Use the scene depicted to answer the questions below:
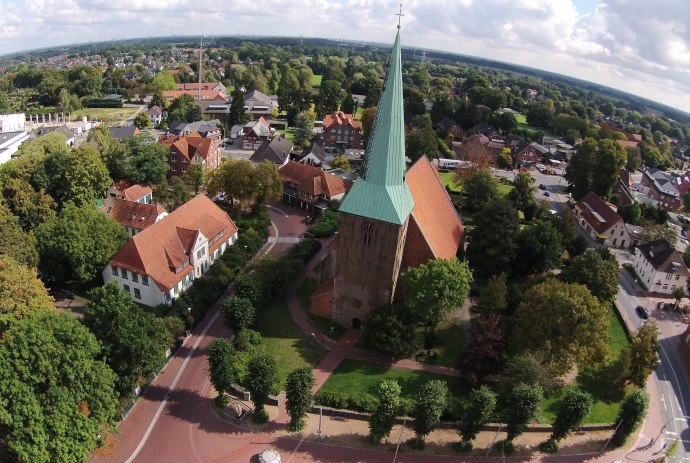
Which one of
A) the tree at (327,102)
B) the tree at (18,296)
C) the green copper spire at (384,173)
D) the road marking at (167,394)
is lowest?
the road marking at (167,394)

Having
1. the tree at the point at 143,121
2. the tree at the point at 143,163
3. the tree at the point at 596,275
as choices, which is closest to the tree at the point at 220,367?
the tree at the point at 596,275

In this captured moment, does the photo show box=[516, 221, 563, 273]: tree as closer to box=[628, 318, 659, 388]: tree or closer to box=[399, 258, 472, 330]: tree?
box=[628, 318, 659, 388]: tree

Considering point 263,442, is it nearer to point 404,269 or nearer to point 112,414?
point 112,414

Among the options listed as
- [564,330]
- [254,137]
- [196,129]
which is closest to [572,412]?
[564,330]

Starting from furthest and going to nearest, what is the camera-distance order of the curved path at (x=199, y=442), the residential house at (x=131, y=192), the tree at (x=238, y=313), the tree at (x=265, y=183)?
the tree at (x=265, y=183) → the residential house at (x=131, y=192) → the tree at (x=238, y=313) → the curved path at (x=199, y=442)

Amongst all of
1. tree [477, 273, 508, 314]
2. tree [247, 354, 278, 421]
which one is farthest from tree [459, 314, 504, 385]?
tree [247, 354, 278, 421]

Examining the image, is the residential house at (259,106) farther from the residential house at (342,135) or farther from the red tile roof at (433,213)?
the red tile roof at (433,213)
